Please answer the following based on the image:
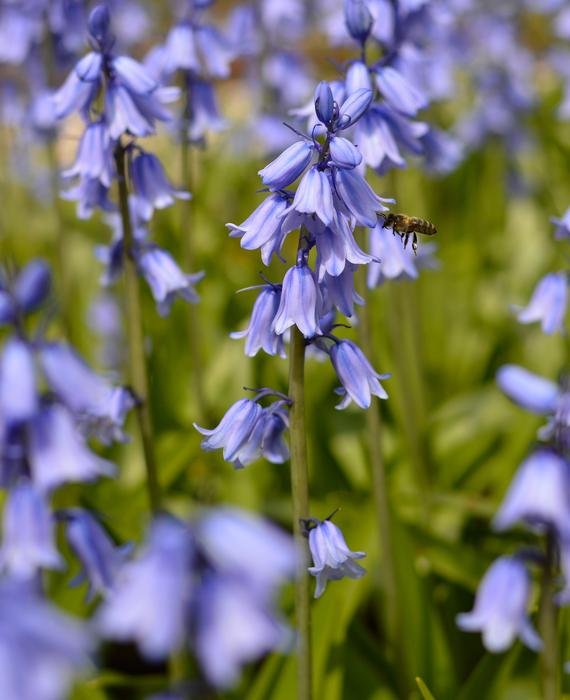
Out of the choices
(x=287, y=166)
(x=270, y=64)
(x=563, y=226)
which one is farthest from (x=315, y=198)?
(x=270, y=64)

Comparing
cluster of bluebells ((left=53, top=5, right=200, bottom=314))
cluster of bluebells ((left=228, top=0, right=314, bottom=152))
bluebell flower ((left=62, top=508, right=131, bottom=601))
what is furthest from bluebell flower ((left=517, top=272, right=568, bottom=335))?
cluster of bluebells ((left=228, top=0, right=314, bottom=152))

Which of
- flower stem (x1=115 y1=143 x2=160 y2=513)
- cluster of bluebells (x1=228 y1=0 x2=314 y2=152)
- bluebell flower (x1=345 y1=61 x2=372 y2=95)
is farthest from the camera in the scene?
cluster of bluebells (x1=228 y1=0 x2=314 y2=152)

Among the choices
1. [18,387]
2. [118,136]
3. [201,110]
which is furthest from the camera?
[201,110]

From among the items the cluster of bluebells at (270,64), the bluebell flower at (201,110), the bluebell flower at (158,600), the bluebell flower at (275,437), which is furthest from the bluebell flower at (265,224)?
the cluster of bluebells at (270,64)

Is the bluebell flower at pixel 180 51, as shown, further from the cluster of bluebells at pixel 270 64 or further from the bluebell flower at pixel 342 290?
the bluebell flower at pixel 342 290

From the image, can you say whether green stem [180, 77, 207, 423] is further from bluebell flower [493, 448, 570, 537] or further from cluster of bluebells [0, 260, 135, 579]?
bluebell flower [493, 448, 570, 537]

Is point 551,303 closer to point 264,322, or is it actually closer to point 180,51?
point 264,322
